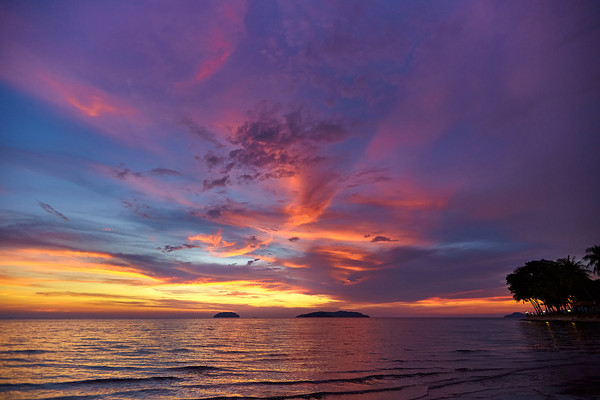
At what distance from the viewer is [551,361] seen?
27.5 m

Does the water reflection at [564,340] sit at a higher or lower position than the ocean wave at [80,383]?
higher

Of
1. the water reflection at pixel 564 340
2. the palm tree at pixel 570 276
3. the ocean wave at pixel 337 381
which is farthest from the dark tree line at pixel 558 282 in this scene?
the ocean wave at pixel 337 381

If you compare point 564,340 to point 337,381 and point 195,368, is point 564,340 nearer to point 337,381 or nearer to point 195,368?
point 337,381

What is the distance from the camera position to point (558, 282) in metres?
113

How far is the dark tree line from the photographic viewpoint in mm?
100875

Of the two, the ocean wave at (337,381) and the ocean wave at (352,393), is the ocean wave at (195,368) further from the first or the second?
the ocean wave at (352,393)

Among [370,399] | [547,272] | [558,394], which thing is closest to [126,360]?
[370,399]

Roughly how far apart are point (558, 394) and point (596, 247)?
10209 centimetres

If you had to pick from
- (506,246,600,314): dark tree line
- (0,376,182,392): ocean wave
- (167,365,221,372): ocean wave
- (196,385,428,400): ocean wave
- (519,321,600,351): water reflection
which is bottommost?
(0,376,182,392): ocean wave

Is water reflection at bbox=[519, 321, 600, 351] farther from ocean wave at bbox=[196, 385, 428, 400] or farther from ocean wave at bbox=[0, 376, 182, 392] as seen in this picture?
ocean wave at bbox=[0, 376, 182, 392]

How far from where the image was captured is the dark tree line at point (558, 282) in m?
101

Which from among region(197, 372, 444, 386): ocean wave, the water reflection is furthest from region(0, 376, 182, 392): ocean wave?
the water reflection

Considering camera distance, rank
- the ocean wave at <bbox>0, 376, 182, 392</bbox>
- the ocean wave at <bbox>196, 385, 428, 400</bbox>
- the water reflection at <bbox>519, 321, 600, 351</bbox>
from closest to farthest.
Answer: the ocean wave at <bbox>196, 385, 428, 400</bbox> < the ocean wave at <bbox>0, 376, 182, 392</bbox> < the water reflection at <bbox>519, 321, 600, 351</bbox>

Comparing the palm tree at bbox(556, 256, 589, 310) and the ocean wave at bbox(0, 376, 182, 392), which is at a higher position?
the palm tree at bbox(556, 256, 589, 310)
